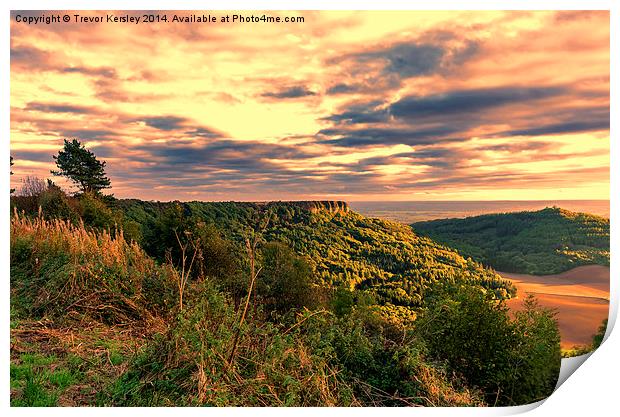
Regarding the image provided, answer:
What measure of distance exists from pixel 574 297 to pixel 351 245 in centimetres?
288

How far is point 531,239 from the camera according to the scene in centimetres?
549

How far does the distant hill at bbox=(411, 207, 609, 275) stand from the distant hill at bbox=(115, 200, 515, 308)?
0.60ft

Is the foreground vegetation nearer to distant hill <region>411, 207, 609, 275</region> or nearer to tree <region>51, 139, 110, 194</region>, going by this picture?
distant hill <region>411, 207, 609, 275</region>

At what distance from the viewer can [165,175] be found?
619 cm

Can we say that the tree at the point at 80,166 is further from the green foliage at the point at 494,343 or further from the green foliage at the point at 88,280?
the green foliage at the point at 494,343

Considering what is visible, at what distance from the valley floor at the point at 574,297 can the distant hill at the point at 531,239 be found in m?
0.09

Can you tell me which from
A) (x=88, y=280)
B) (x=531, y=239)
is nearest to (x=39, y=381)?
(x=88, y=280)

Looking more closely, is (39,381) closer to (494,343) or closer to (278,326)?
(278,326)

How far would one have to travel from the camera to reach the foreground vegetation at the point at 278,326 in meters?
4.06

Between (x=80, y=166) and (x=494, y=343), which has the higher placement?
(x=80, y=166)

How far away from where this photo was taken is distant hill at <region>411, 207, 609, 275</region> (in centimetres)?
508

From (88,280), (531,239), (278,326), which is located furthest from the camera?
(88,280)

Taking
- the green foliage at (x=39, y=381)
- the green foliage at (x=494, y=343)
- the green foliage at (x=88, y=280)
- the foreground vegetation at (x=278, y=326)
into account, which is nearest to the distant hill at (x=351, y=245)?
the foreground vegetation at (x=278, y=326)
